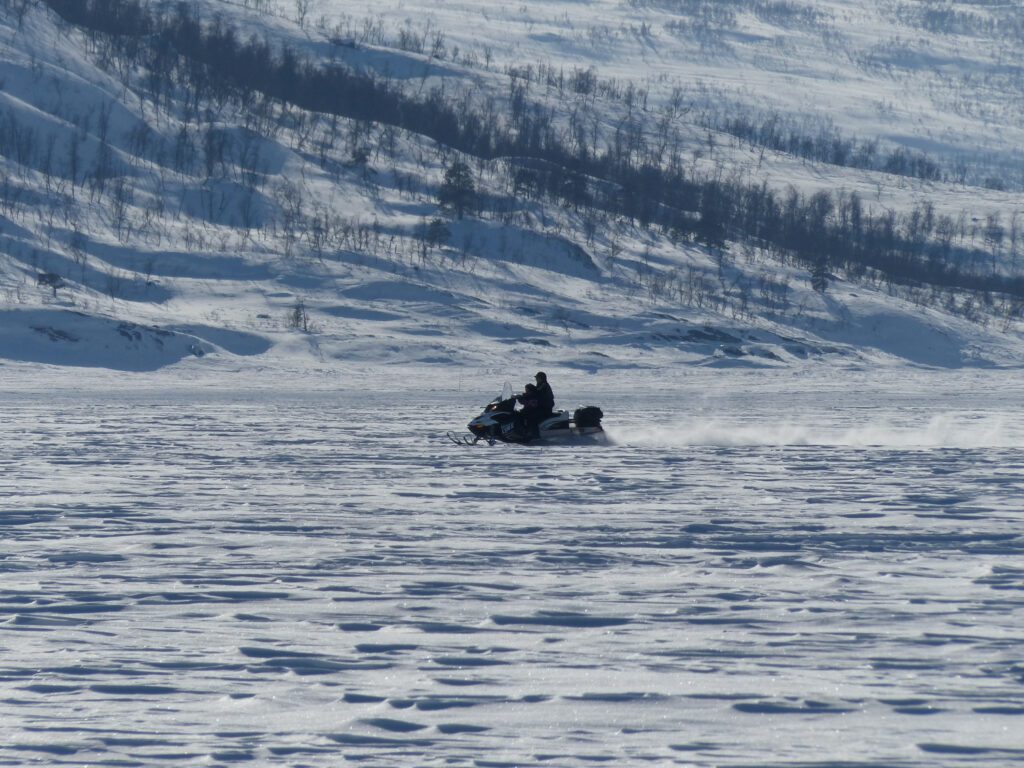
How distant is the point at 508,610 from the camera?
35.7 feet

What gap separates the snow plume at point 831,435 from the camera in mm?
26109

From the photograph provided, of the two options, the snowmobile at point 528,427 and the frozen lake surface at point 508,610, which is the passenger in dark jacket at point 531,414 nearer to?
the snowmobile at point 528,427

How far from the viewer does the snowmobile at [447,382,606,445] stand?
25.1 m

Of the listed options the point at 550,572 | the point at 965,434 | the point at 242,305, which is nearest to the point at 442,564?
the point at 550,572

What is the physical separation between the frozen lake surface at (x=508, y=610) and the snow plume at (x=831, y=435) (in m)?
3.15

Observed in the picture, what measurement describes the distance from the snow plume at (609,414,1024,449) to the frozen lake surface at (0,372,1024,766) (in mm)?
3149

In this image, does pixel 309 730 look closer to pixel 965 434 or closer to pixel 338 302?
pixel 965 434

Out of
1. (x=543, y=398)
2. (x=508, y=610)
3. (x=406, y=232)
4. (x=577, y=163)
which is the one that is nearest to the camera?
(x=508, y=610)

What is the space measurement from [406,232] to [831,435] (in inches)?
2371

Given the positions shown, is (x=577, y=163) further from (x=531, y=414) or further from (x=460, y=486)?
(x=460, y=486)

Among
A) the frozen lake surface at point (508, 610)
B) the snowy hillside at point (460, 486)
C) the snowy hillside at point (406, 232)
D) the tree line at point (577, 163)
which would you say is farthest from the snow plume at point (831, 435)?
the tree line at point (577, 163)

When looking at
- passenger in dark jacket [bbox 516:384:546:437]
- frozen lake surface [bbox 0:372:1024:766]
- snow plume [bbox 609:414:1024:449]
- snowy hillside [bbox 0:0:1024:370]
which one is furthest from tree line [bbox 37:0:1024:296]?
frozen lake surface [bbox 0:372:1024:766]

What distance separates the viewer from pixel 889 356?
237 ft

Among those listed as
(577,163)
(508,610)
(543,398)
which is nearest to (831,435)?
(543,398)
